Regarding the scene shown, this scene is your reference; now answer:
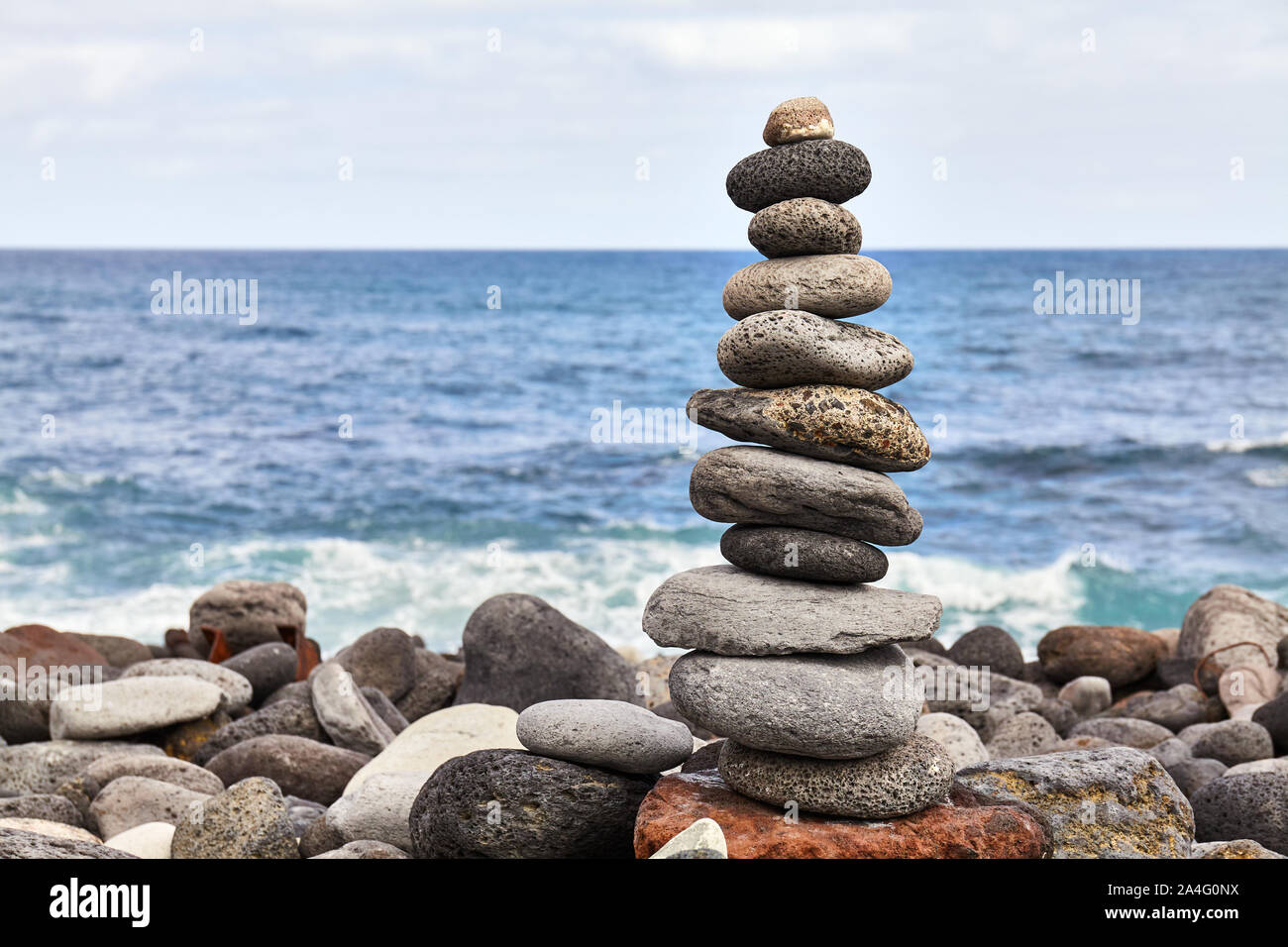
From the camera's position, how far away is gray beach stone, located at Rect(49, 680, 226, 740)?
8.59 meters

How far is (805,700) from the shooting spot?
201 inches

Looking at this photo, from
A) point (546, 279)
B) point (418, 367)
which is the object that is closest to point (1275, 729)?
point (418, 367)

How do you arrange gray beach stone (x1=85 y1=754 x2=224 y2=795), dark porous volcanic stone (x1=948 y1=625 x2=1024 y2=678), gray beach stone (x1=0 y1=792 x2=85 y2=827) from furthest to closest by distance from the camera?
dark porous volcanic stone (x1=948 y1=625 x2=1024 y2=678), gray beach stone (x1=85 y1=754 x2=224 y2=795), gray beach stone (x1=0 y1=792 x2=85 y2=827)

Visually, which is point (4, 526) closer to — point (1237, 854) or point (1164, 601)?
point (1164, 601)

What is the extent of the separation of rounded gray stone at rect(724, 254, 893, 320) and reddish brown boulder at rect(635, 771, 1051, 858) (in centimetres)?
234

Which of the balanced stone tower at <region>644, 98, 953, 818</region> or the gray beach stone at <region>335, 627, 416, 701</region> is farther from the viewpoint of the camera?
the gray beach stone at <region>335, 627, 416, 701</region>

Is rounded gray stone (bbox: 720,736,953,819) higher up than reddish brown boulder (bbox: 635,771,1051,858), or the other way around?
rounded gray stone (bbox: 720,736,953,819)

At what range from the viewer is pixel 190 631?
11.7 m

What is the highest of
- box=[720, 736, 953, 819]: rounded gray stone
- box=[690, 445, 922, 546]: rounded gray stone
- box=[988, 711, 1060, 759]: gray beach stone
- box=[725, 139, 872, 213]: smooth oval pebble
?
box=[725, 139, 872, 213]: smooth oval pebble

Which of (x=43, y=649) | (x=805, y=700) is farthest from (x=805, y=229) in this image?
(x=43, y=649)

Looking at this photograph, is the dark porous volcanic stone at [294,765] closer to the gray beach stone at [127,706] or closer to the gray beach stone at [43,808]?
the gray beach stone at [127,706]
